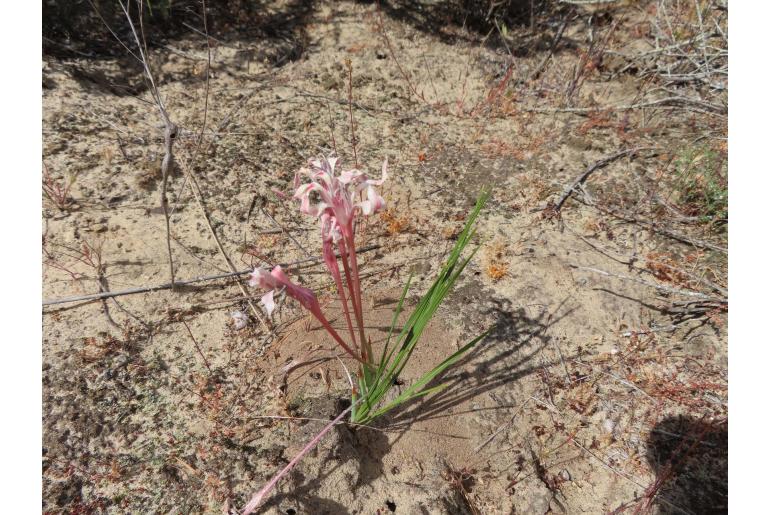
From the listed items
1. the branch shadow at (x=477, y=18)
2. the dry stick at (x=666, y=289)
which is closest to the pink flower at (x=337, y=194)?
the dry stick at (x=666, y=289)

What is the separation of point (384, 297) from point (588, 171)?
205 centimetres

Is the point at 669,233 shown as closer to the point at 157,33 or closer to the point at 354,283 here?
the point at 354,283

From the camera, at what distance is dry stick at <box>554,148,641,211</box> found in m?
3.27

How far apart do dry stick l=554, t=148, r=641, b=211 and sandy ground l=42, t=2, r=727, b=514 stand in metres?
0.07

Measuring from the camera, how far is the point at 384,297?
2613 millimetres

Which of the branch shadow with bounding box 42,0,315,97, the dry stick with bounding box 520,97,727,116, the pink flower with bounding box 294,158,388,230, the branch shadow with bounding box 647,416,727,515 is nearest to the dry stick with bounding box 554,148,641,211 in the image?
the dry stick with bounding box 520,97,727,116

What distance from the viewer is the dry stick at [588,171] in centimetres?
327

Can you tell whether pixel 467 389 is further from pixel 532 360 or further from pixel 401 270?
pixel 401 270

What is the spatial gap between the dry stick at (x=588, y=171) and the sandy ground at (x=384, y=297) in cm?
7

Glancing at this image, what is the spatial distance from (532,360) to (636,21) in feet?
14.5

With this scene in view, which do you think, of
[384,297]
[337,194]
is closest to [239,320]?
[384,297]

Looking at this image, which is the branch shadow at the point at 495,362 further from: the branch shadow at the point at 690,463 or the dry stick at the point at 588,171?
the dry stick at the point at 588,171

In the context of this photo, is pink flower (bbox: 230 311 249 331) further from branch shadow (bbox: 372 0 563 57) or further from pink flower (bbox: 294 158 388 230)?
branch shadow (bbox: 372 0 563 57)

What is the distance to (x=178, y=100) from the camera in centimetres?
379
